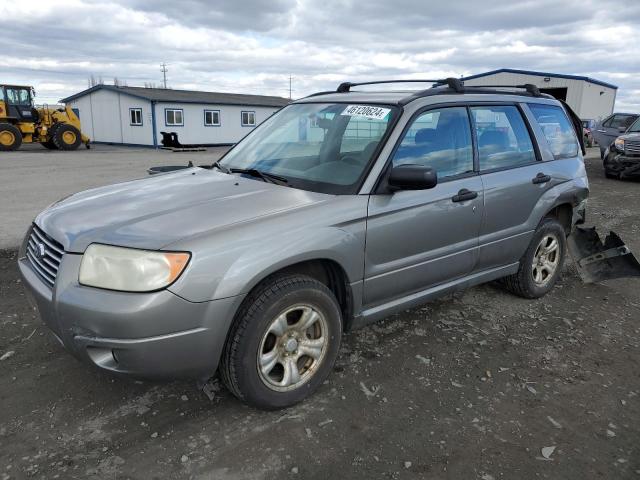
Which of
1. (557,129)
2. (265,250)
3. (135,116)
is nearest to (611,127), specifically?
(557,129)

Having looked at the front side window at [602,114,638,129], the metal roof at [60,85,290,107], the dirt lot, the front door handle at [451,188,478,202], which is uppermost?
the metal roof at [60,85,290,107]

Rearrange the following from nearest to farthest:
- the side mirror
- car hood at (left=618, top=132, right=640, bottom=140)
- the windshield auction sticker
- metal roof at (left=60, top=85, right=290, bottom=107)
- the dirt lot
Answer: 1. the dirt lot
2. the side mirror
3. the windshield auction sticker
4. car hood at (left=618, top=132, right=640, bottom=140)
5. metal roof at (left=60, top=85, right=290, bottom=107)

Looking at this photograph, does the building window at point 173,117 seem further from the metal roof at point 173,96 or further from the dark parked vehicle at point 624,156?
the dark parked vehicle at point 624,156

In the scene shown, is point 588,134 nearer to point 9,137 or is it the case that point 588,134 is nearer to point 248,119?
point 248,119

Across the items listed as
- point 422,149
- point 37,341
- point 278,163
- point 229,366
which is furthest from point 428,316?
point 37,341

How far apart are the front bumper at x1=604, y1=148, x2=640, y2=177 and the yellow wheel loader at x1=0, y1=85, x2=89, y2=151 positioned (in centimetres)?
2382

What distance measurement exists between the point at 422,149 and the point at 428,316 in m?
1.48

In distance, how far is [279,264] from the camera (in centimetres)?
264

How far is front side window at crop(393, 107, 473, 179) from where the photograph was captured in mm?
3355

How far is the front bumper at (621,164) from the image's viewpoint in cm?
1270

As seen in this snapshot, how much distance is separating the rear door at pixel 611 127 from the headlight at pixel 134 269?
635 inches

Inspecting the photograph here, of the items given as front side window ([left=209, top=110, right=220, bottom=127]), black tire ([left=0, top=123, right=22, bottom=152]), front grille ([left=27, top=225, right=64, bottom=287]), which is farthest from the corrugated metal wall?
front grille ([left=27, top=225, right=64, bottom=287])

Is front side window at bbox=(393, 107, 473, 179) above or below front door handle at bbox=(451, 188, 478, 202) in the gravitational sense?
above

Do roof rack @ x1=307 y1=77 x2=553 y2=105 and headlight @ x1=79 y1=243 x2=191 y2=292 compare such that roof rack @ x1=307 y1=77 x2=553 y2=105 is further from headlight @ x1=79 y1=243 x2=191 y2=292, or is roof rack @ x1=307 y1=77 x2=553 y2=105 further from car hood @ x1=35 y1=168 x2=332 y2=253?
headlight @ x1=79 y1=243 x2=191 y2=292
